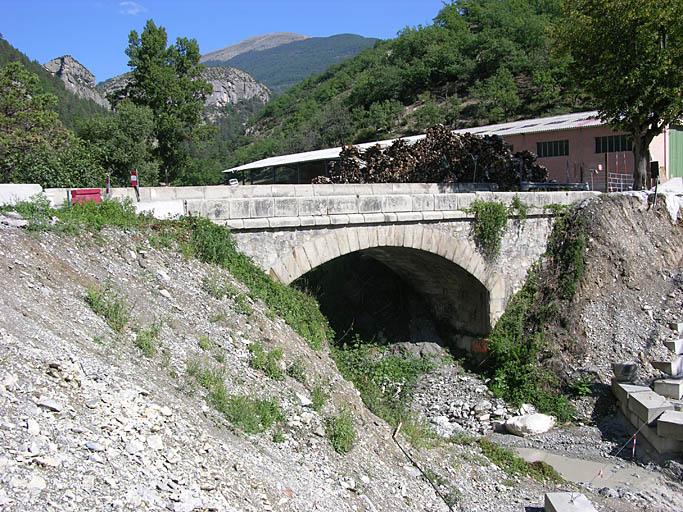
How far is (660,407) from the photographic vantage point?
1002cm

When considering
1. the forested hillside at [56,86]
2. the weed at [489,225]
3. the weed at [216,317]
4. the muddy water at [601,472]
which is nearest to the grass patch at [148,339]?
the weed at [216,317]

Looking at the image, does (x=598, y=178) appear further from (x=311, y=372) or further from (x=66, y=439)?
(x=66, y=439)

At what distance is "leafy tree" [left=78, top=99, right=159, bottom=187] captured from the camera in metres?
21.4

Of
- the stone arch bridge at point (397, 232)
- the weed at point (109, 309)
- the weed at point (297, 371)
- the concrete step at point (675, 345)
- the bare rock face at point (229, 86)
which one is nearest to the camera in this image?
the weed at point (109, 309)

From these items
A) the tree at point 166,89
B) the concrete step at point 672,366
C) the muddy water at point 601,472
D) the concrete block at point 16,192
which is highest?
the tree at point 166,89

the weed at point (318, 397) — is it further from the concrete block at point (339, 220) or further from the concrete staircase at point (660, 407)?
the concrete staircase at point (660, 407)

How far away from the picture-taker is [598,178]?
20312 millimetres

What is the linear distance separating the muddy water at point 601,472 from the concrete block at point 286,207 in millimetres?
6024

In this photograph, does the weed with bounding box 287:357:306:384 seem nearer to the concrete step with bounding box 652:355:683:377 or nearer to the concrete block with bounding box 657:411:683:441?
the concrete block with bounding box 657:411:683:441

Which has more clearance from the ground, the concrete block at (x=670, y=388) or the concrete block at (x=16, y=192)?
the concrete block at (x=16, y=192)

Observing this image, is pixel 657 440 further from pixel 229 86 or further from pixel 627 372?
pixel 229 86

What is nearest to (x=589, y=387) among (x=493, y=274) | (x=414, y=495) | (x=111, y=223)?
(x=493, y=274)

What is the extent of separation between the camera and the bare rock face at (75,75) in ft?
417

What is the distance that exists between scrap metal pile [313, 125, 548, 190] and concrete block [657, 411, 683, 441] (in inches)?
370
